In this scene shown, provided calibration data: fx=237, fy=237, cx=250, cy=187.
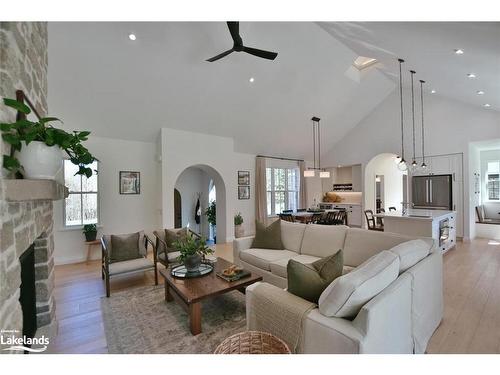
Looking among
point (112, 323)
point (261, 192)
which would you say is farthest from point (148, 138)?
point (112, 323)

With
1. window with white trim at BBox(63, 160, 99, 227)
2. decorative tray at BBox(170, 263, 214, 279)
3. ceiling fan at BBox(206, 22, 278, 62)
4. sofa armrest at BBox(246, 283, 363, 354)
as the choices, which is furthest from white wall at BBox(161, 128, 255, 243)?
sofa armrest at BBox(246, 283, 363, 354)

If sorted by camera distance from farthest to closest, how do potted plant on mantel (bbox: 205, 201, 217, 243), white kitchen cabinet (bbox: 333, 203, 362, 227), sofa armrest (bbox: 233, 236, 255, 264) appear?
white kitchen cabinet (bbox: 333, 203, 362, 227) → potted plant on mantel (bbox: 205, 201, 217, 243) → sofa armrest (bbox: 233, 236, 255, 264)

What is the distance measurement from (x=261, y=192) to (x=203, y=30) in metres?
4.71

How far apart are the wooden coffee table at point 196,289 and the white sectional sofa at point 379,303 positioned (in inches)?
25.4

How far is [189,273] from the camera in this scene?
9.77ft

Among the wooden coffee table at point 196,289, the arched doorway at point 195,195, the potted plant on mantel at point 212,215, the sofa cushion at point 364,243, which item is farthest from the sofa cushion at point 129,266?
the arched doorway at point 195,195

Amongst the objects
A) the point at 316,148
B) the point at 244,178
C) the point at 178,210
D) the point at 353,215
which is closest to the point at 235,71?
the point at 244,178

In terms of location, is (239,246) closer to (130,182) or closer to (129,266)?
(129,266)

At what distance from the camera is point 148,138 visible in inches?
222

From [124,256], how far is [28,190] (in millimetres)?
2851

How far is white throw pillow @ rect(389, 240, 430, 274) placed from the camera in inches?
78.6

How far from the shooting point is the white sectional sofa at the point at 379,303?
4.60 feet

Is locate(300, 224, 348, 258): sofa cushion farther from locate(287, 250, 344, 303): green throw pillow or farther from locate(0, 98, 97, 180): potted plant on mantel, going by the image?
locate(0, 98, 97, 180): potted plant on mantel

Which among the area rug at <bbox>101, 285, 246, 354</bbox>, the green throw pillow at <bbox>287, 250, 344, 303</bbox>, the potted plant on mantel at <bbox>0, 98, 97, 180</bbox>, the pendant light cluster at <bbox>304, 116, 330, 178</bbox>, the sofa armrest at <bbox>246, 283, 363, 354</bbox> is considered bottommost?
the area rug at <bbox>101, 285, 246, 354</bbox>
